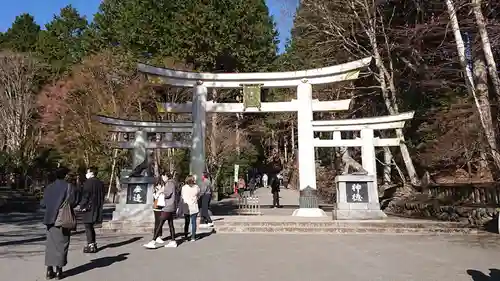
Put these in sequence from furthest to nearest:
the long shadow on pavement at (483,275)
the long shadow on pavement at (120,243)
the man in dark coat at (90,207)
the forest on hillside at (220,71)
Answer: the forest on hillside at (220,71), the long shadow on pavement at (120,243), the man in dark coat at (90,207), the long shadow on pavement at (483,275)

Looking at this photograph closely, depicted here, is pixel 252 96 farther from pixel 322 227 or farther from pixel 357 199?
pixel 322 227

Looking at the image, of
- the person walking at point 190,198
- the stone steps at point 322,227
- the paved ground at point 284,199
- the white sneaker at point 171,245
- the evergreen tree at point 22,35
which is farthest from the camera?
the evergreen tree at point 22,35

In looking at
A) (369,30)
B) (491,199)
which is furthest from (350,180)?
(369,30)

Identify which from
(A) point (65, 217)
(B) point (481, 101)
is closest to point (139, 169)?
(A) point (65, 217)

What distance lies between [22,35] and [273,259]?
151 feet

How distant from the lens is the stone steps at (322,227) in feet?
42.3

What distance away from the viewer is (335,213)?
15094 mm

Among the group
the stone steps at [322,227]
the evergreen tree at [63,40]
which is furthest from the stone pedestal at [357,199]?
the evergreen tree at [63,40]

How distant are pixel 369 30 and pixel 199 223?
12.5 metres

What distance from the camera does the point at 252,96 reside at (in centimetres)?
1792

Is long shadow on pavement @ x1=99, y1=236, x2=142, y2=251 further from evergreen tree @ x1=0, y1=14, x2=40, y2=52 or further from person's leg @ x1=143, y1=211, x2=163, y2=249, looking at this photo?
evergreen tree @ x1=0, y1=14, x2=40, y2=52

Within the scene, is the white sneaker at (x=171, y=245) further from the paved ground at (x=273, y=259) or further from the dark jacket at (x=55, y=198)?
the dark jacket at (x=55, y=198)

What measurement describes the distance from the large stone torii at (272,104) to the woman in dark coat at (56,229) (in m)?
10.6

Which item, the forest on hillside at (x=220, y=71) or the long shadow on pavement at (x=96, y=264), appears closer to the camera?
the long shadow on pavement at (x=96, y=264)
